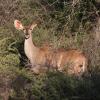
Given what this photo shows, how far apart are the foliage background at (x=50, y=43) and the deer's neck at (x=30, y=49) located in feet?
0.86

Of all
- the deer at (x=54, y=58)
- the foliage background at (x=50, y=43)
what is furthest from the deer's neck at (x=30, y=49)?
the foliage background at (x=50, y=43)

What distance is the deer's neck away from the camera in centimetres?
923

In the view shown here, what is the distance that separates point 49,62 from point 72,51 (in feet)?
1.80

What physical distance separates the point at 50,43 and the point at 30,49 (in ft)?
1.77

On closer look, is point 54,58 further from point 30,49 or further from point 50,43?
point 50,43

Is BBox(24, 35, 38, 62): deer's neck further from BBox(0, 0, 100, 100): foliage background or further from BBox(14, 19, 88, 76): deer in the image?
BBox(0, 0, 100, 100): foliage background

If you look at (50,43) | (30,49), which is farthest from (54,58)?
(50,43)

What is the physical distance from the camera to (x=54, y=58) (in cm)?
884

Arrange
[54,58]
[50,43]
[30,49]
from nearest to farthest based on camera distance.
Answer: [54,58], [30,49], [50,43]

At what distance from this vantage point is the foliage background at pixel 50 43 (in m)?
7.00

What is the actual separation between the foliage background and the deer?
172 mm

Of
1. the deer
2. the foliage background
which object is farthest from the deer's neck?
the foliage background

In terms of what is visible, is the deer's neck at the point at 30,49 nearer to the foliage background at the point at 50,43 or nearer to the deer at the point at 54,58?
the deer at the point at 54,58

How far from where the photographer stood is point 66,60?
8.83 meters
